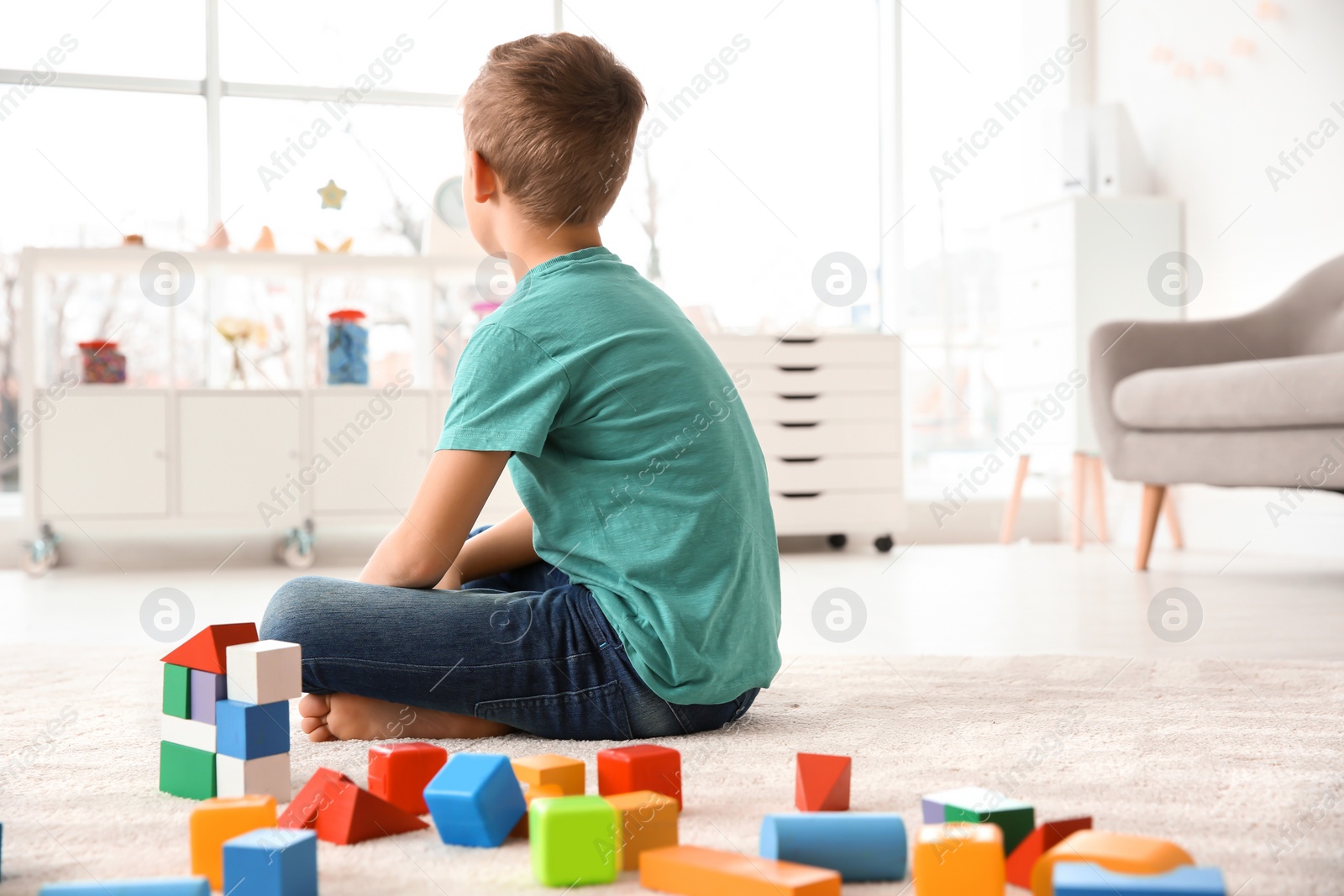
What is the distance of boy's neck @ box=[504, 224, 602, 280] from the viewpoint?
112 cm

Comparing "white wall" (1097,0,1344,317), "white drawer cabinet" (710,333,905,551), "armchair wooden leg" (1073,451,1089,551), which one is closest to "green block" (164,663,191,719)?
"white drawer cabinet" (710,333,905,551)

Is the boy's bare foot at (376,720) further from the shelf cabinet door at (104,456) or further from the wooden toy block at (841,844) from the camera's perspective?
the shelf cabinet door at (104,456)

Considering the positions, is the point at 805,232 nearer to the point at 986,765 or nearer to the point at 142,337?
the point at 142,337

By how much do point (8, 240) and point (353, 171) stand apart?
3.59 ft

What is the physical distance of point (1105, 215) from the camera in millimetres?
3760

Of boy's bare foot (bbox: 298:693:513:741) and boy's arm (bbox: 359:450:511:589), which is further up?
boy's arm (bbox: 359:450:511:589)

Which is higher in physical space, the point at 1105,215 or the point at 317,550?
the point at 1105,215

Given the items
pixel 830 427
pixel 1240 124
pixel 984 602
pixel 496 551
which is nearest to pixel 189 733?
pixel 496 551

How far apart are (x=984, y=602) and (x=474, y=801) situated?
1784 mm

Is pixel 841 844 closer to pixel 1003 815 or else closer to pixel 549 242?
pixel 1003 815

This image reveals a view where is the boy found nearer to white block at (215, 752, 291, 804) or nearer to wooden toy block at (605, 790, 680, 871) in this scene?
white block at (215, 752, 291, 804)

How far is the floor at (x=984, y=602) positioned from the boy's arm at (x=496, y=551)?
64 centimetres

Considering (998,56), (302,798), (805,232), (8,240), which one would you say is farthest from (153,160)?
(302,798)

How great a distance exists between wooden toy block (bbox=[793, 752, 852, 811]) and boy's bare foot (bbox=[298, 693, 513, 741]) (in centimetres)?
39
